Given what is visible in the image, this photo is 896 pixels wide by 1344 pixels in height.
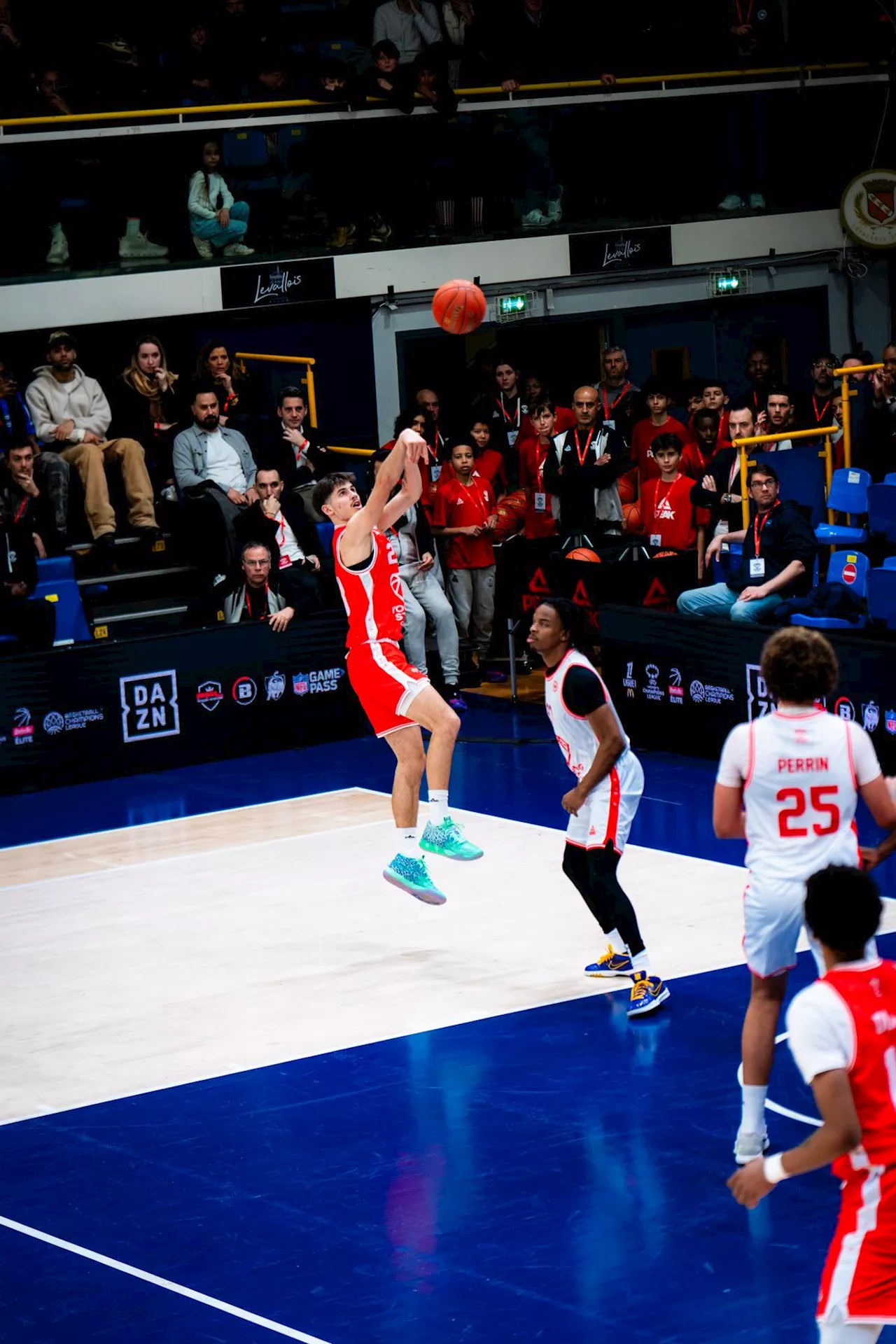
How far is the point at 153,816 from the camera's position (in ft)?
42.2

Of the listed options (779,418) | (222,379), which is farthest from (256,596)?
(779,418)

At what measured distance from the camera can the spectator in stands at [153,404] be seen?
16.0m

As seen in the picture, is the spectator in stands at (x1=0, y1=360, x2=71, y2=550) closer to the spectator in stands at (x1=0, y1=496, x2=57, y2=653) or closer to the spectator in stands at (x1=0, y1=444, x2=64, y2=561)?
the spectator in stands at (x1=0, y1=444, x2=64, y2=561)

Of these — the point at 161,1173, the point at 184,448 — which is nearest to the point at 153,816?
the point at 184,448

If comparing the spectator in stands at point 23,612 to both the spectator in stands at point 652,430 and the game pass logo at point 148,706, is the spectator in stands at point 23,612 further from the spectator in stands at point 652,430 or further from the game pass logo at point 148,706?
the spectator in stands at point 652,430

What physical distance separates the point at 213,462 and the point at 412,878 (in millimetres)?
7388

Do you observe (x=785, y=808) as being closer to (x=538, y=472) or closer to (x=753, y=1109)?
(x=753, y=1109)

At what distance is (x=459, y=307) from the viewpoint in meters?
11.5

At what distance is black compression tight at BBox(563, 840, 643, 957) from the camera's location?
823cm

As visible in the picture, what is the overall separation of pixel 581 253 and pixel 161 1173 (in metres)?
13.9

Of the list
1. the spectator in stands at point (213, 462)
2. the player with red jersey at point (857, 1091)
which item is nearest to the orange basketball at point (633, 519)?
the spectator in stands at point (213, 462)

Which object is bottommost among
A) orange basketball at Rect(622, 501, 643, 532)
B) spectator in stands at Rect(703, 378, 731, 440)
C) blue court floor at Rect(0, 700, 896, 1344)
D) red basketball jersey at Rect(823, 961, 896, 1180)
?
blue court floor at Rect(0, 700, 896, 1344)

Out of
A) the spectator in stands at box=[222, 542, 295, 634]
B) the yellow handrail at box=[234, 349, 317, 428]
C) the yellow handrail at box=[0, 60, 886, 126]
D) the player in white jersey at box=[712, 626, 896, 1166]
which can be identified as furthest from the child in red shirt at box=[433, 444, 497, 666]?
the player in white jersey at box=[712, 626, 896, 1166]

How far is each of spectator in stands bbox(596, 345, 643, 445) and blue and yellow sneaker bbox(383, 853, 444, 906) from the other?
7.98m
